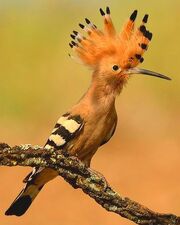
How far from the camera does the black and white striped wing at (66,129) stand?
10.4 ft

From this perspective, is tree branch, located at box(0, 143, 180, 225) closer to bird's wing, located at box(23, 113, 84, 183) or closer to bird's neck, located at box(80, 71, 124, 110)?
bird's wing, located at box(23, 113, 84, 183)

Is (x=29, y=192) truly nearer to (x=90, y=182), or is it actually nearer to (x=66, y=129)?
(x=66, y=129)

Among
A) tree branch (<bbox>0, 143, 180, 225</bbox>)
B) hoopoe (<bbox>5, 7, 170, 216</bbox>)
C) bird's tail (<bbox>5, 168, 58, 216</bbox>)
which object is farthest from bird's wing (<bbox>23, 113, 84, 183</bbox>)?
tree branch (<bbox>0, 143, 180, 225</bbox>)

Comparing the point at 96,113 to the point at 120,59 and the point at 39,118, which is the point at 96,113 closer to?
the point at 120,59

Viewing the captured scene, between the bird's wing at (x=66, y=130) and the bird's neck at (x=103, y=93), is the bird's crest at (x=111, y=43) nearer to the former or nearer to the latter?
the bird's neck at (x=103, y=93)

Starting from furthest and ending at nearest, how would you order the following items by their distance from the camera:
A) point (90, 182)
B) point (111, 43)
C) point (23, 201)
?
point (23, 201), point (111, 43), point (90, 182)

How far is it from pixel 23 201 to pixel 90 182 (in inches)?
29.1

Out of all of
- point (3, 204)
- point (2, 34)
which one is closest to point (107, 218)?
point (3, 204)

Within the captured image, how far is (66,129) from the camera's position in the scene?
3238 mm

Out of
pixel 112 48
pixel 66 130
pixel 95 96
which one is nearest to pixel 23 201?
pixel 66 130

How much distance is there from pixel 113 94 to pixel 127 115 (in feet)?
11.0

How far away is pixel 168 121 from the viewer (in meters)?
6.72

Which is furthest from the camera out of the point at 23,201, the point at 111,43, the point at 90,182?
the point at 23,201

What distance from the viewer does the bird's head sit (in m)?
3.06
